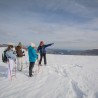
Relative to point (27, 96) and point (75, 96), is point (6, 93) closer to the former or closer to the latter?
point (27, 96)

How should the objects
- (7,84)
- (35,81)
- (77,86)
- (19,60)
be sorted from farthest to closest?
(19,60) → (35,81) → (7,84) → (77,86)

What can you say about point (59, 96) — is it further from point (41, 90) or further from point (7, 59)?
point (7, 59)

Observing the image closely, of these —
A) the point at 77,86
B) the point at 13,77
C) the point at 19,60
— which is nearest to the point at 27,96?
the point at 77,86

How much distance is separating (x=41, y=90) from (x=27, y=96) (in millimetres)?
894

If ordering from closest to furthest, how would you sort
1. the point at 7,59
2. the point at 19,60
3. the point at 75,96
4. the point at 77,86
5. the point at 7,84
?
the point at 75,96 < the point at 77,86 < the point at 7,84 < the point at 7,59 < the point at 19,60

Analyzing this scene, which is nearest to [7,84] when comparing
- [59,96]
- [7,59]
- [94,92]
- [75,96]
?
[7,59]

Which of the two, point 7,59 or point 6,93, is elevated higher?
point 7,59

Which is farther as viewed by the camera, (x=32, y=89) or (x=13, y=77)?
(x=13, y=77)

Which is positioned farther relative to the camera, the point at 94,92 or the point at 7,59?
the point at 7,59

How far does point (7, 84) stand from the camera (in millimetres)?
8492

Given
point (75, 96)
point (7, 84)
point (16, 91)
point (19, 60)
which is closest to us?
point (75, 96)

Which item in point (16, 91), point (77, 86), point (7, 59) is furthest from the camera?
point (7, 59)

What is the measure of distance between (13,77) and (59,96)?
4.10m

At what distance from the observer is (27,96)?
679 centimetres
